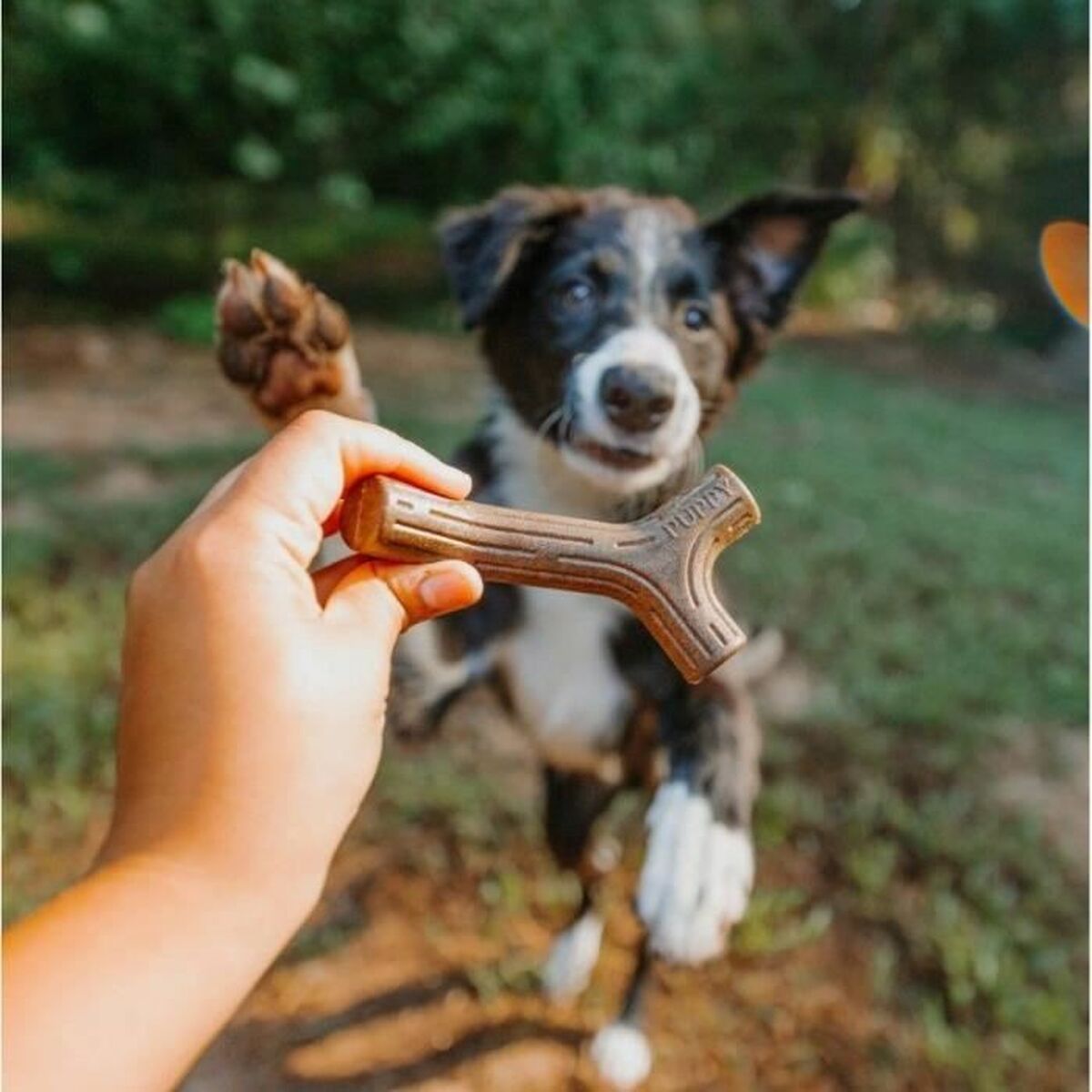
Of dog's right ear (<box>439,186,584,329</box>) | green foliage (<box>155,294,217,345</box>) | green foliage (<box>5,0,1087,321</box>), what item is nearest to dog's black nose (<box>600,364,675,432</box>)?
dog's right ear (<box>439,186,584,329</box>)

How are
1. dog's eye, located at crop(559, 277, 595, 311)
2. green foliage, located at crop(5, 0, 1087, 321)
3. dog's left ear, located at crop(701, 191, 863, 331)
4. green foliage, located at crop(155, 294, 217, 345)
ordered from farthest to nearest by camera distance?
green foliage, located at crop(5, 0, 1087, 321) < green foliage, located at crop(155, 294, 217, 345) < dog's left ear, located at crop(701, 191, 863, 331) < dog's eye, located at crop(559, 277, 595, 311)

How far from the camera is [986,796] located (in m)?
2.65

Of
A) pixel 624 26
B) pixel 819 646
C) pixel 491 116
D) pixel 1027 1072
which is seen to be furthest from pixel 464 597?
pixel 624 26

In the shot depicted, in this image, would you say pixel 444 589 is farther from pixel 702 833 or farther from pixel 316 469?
pixel 702 833

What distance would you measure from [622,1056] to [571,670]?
67cm

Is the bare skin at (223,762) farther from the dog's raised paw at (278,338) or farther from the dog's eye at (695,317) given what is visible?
the dog's eye at (695,317)

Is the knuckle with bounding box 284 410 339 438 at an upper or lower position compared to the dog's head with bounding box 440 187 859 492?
upper

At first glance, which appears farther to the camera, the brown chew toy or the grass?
the grass

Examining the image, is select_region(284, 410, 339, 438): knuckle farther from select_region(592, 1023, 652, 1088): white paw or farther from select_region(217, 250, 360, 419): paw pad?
select_region(592, 1023, 652, 1088): white paw

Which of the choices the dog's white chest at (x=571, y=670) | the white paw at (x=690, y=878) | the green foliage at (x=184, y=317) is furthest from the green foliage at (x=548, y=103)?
the white paw at (x=690, y=878)

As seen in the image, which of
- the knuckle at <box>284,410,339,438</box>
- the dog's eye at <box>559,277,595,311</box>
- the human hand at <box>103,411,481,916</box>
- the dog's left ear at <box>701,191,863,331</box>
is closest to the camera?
the human hand at <box>103,411,481,916</box>

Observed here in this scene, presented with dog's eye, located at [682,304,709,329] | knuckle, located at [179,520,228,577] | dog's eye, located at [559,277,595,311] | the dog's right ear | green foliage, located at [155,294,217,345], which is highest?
knuckle, located at [179,520,228,577]

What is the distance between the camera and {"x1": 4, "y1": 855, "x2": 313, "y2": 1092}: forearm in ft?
2.27

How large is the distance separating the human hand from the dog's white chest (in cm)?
93
